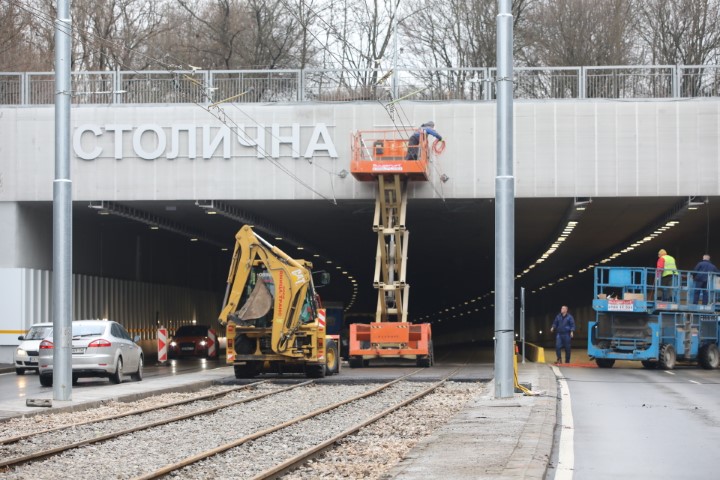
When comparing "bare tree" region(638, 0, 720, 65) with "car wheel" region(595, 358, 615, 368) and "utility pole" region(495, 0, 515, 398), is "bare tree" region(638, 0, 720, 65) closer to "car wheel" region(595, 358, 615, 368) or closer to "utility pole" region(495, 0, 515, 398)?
"car wheel" region(595, 358, 615, 368)

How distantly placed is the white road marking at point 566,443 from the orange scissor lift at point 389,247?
13102 millimetres

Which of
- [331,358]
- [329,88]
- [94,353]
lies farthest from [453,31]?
[94,353]

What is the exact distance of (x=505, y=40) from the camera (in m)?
20.1

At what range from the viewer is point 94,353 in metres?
26.7

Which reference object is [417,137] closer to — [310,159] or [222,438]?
[310,159]

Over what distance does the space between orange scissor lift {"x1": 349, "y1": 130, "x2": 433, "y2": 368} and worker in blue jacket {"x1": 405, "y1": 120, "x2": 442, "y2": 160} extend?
0.22 m

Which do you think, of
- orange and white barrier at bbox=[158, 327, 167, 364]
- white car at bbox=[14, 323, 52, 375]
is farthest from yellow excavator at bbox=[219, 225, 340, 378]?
orange and white barrier at bbox=[158, 327, 167, 364]

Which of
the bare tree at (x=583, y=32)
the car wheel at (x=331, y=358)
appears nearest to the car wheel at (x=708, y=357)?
the car wheel at (x=331, y=358)

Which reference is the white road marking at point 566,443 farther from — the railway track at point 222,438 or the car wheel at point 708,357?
the car wheel at point 708,357

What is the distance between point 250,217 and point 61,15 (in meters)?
24.2

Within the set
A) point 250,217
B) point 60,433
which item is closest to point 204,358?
point 250,217

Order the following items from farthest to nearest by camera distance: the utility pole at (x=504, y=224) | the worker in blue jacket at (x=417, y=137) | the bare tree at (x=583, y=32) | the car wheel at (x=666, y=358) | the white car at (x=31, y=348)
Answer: the bare tree at (x=583, y=32)
the worker in blue jacket at (x=417, y=137)
the car wheel at (x=666, y=358)
the white car at (x=31, y=348)
the utility pole at (x=504, y=224)

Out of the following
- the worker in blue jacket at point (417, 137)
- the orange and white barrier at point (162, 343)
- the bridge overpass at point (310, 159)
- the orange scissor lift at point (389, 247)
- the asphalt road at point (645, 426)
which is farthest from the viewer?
the orange and white barrier at point (162, 343)

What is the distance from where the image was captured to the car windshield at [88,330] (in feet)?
88.8
